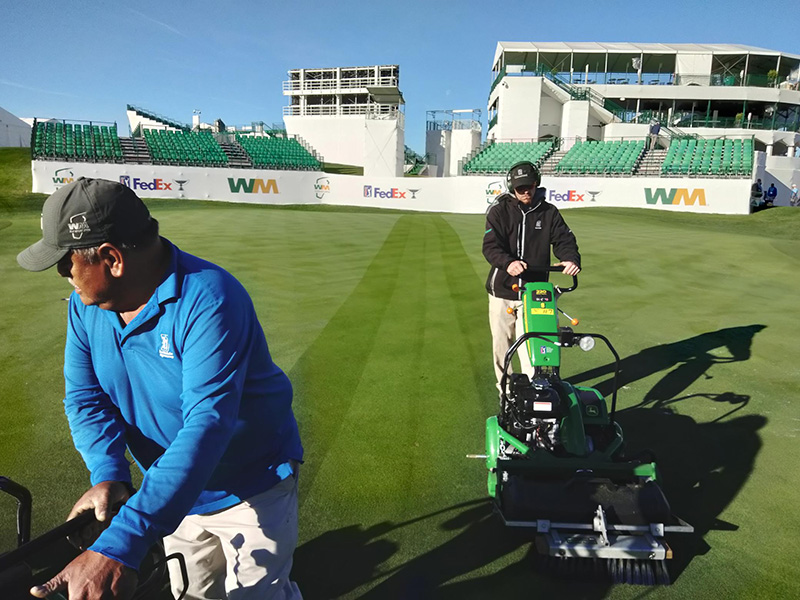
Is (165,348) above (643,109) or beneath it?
beneath

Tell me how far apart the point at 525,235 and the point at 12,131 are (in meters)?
66.2

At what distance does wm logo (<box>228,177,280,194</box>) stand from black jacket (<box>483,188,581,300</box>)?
29445 mm

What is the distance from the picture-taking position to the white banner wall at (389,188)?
92.0ft

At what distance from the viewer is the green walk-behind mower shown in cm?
317

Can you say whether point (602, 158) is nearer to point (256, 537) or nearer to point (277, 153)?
point (277, 153)

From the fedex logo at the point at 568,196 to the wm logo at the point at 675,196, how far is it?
3313 millimetres

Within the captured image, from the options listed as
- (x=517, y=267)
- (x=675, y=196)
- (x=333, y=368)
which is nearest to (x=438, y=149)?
(x=675, y=196)

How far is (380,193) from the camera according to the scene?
32969 millimetres

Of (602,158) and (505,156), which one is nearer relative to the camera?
(602,158)

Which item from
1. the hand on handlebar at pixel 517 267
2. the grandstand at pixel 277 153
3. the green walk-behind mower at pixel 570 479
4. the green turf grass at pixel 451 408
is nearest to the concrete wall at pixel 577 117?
the grandstand at pixel 277 153

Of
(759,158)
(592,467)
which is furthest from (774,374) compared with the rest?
(759,158)

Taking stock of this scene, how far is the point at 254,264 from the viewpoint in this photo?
43.4ft

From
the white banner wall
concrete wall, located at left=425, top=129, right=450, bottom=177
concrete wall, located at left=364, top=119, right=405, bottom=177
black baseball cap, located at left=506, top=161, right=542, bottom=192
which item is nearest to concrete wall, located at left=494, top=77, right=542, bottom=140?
concrete wall, located at left=364, top=119, right=405, bottom=177

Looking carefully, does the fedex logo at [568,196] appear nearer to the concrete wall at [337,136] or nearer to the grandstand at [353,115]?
the grandstand at [353,115]
